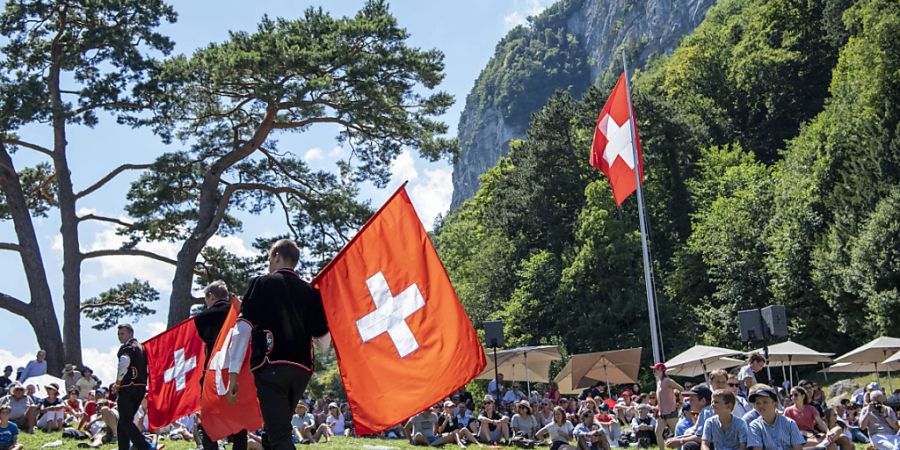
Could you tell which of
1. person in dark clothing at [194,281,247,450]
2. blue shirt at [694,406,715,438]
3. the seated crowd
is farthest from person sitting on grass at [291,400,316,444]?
blue shirt at [694,406,715,438]

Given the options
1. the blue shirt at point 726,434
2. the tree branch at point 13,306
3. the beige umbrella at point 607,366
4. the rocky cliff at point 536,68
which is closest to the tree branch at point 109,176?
the tree branch at point 13,306

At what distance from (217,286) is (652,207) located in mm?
42814

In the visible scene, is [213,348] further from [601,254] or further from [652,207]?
[652,207]

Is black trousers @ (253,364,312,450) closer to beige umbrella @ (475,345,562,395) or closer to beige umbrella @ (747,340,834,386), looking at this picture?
beige umbrella @ (747,340,834,386)

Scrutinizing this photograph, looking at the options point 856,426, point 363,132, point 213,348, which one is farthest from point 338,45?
point 213,348

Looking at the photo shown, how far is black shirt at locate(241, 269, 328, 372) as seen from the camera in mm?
5629

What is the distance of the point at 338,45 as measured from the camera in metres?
25.2

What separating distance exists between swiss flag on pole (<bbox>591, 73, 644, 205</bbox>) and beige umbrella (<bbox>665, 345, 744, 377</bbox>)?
7.21 m

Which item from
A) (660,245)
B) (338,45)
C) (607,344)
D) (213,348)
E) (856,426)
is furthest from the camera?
(660,245)

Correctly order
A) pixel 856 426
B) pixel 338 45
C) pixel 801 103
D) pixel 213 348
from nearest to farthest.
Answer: pixel 213 348, pixel 856 426, pixel 338 45, pixel 801 103

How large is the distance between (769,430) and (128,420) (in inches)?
264

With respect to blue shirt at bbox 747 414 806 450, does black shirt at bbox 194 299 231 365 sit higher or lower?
higher

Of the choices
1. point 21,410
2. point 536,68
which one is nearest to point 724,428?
point 21,410

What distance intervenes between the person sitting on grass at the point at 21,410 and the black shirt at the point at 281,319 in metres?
11.5
